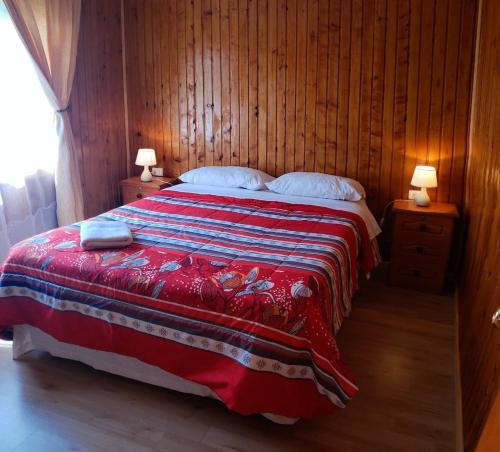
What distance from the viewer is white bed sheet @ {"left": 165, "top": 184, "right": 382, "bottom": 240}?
330 centimetres

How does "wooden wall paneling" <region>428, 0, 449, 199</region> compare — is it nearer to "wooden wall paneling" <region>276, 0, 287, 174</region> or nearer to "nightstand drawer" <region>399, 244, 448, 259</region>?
"nightstand drawer" <region>399, 244, 448, 259</region>

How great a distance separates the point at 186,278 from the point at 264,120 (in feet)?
7.27

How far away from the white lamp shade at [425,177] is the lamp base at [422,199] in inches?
3.8

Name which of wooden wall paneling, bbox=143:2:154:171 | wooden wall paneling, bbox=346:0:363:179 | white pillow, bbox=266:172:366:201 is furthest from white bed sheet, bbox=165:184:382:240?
wooden wall paneling, bbox=143:2:154:171

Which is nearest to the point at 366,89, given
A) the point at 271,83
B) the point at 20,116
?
the point at 271,83

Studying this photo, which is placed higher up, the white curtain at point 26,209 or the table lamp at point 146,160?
the table lamp at point 146,160

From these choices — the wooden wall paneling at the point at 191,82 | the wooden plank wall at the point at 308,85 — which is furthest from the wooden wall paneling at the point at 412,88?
the wooden wall paneling at the point at 191,82

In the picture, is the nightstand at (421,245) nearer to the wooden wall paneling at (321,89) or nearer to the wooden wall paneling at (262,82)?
the wooden wall paneling at (321,89)

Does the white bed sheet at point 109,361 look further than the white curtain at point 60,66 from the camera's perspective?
No

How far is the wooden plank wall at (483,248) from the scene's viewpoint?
1660mm

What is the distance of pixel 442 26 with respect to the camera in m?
3.32

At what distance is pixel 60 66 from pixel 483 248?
3.19 meters

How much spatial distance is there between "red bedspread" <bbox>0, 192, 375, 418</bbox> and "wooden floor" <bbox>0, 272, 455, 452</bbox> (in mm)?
181

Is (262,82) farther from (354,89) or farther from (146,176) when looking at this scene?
(146,176)
